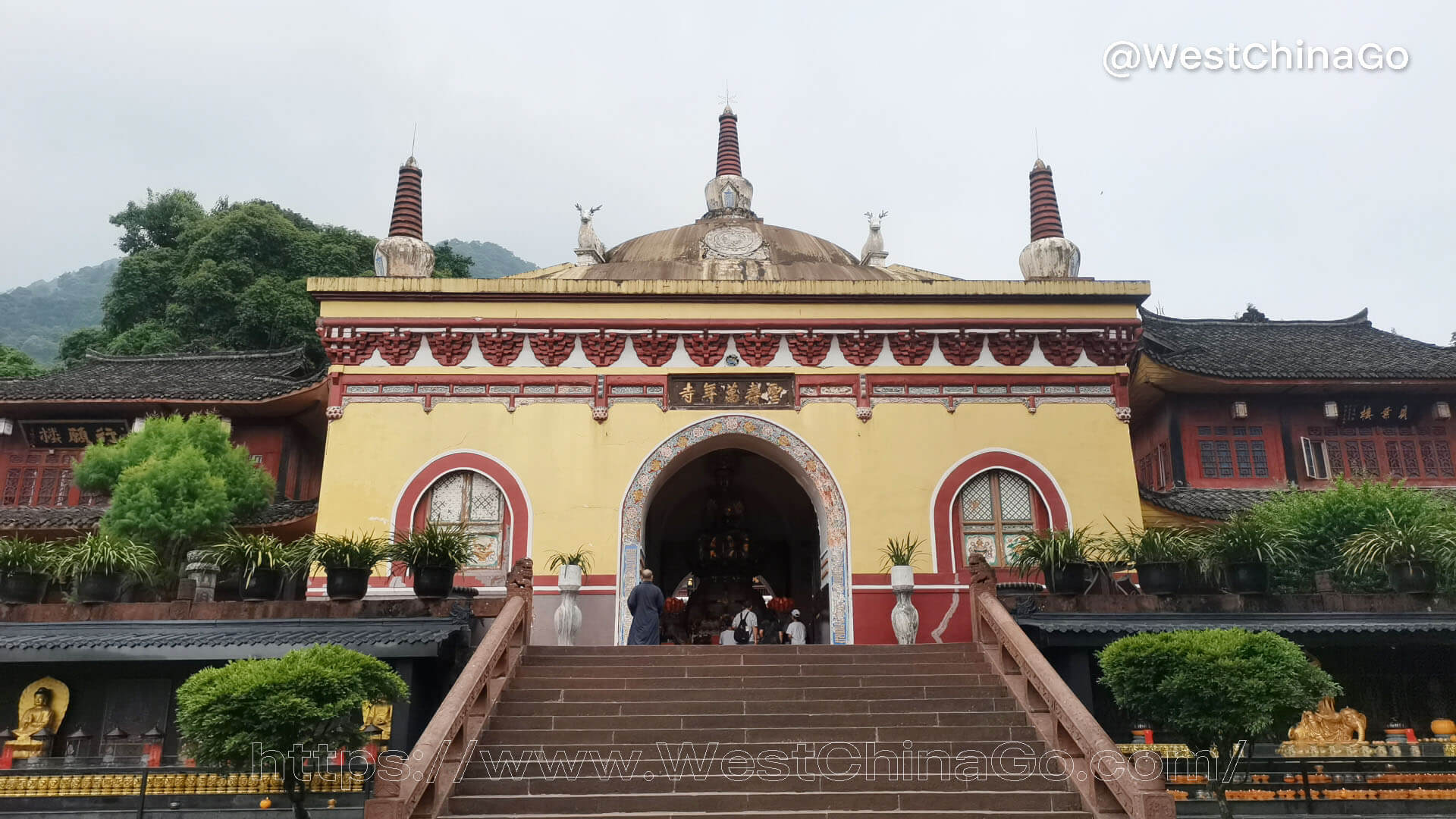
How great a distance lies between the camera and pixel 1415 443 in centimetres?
2112

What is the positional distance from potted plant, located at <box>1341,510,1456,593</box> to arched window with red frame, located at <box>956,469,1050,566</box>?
453cm

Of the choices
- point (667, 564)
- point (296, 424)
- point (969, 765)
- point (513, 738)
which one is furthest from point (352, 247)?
point (969, 765)

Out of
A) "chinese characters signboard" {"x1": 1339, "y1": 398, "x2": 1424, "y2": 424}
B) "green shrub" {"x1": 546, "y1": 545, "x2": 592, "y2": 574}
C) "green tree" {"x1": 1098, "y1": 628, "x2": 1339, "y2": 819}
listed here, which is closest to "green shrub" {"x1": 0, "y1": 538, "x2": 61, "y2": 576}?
"green shrub" {"x1": 546, "y1": 545, "x2": 592, "y2": 574}

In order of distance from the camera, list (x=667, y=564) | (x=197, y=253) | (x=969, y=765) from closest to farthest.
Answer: (x=969, y=765), (x=667, y=564), (x=197, y=253)

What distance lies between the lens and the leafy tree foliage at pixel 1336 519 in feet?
50.2

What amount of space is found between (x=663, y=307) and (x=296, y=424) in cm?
865

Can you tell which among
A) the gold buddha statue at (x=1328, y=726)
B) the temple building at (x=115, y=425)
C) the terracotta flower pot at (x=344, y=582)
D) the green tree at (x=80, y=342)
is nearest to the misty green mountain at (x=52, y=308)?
the green tree at (x=80, y=342)

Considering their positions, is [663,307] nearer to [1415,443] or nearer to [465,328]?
[465,328]

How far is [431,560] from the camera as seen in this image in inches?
555

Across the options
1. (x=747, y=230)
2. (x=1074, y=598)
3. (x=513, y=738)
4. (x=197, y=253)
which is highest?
(x=197, y=253)

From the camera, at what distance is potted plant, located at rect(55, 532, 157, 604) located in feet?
46.2

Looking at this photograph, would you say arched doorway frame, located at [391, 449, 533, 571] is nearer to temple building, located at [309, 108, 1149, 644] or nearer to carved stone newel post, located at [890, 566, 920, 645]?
temple building, located at [309, 108, 1149, 644]

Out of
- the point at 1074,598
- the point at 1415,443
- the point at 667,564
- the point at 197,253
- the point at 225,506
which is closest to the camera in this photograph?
the point at 1074,598

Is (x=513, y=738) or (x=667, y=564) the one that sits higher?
(x=667, y=564)
